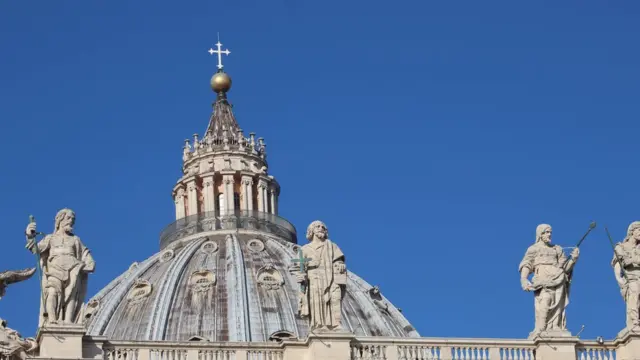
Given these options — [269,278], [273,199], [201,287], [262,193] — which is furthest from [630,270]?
[273,199]

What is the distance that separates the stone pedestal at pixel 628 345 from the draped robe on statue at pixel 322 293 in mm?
8076

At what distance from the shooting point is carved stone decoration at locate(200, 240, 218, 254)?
169125mm

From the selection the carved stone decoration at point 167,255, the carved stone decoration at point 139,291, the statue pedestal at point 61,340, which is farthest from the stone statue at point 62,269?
the carved stone decoration at point 167,255

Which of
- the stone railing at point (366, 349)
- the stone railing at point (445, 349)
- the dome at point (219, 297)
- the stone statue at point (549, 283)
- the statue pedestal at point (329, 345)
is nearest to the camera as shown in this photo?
the stone railing at point (366, 349)

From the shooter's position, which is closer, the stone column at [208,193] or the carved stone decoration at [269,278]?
the carved stone decoration at [269,278]

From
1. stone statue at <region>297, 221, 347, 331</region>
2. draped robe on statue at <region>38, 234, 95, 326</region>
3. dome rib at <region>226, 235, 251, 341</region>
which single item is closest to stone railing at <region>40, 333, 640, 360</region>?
stone statue at <region>297, 221, 347, 331</region>

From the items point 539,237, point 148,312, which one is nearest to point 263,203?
point 148,312

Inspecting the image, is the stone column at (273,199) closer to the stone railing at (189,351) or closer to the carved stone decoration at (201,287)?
the carved stone decoration at (201,287)

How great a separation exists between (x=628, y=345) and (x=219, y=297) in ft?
311

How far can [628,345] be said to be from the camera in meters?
68.9

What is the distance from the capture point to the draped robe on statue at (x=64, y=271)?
6575 centimetres

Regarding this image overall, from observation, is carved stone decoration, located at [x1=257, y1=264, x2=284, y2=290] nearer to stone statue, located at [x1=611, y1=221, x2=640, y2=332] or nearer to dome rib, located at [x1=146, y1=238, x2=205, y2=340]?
dome rib, located at [x1=146, y1=238, x2=205, y2=340]

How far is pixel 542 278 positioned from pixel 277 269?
97.3 metres

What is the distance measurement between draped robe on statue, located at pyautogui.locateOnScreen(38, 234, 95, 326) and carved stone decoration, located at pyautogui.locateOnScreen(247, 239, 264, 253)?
103 meters
